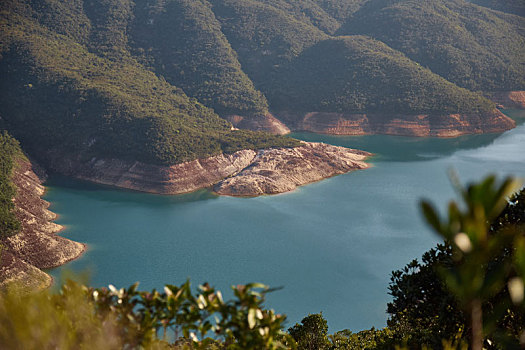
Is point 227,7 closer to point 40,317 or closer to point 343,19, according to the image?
point 343,19

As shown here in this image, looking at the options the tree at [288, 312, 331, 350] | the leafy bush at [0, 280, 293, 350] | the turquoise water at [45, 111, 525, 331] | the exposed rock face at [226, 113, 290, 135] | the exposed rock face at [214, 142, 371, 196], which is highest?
the exposed rock face at [226, 113, 290, 135]

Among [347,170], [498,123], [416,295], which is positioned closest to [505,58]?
[498,123]

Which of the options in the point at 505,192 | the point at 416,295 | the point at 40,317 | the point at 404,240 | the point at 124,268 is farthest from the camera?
the point at 404,240

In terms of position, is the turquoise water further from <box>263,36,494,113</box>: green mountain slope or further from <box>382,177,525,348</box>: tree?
<box>263,36,494,113</box>: green mountain slope

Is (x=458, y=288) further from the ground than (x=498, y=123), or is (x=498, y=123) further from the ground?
(x=498, y=123)

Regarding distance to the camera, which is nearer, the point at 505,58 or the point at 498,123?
the point at 498,123

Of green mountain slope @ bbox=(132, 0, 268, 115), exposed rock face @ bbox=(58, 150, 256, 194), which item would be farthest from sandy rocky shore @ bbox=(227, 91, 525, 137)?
exposed rock face @ bbox=(58, 150, 256, 194)

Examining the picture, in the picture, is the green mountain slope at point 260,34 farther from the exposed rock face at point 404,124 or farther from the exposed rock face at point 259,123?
the exposed rock face at point 404,124

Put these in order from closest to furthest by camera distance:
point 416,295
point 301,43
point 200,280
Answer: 1. point 416,295
2. point 200,280
3. point 301,43

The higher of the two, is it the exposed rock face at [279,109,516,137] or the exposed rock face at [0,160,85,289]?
the exposed rock face at [279,109,516,137]
